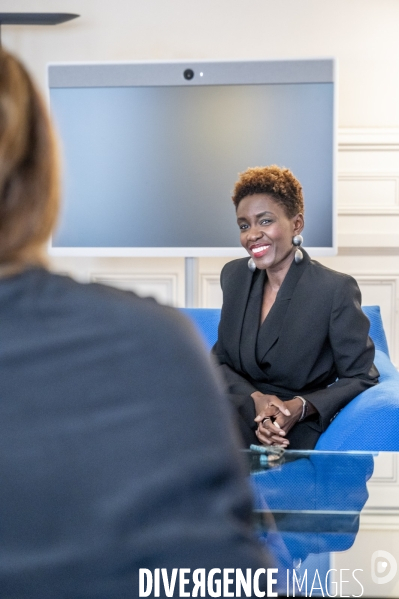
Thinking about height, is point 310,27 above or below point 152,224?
above

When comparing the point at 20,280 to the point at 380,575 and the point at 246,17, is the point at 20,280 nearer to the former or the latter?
the point at 380,575

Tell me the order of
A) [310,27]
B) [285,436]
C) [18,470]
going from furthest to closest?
[310,27]
[285,436]
[18,470]

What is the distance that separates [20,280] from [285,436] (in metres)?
1.89

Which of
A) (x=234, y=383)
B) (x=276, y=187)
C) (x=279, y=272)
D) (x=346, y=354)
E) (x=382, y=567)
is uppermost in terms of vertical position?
(x=276, y=187)

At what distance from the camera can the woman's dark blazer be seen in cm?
243

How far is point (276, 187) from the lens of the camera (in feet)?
8.54

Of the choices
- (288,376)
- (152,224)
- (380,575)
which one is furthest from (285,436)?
(152,224)

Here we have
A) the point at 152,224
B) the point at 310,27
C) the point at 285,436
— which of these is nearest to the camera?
the point at 285,436

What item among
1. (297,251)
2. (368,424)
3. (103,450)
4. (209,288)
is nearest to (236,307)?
(297,251)

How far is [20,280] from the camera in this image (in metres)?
0.64

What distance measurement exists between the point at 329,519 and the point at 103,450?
122 centimetres

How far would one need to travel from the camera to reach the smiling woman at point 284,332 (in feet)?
7.87

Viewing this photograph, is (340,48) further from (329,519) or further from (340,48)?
(329,519)

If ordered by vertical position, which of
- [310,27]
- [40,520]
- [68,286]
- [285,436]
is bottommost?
[285,436]
